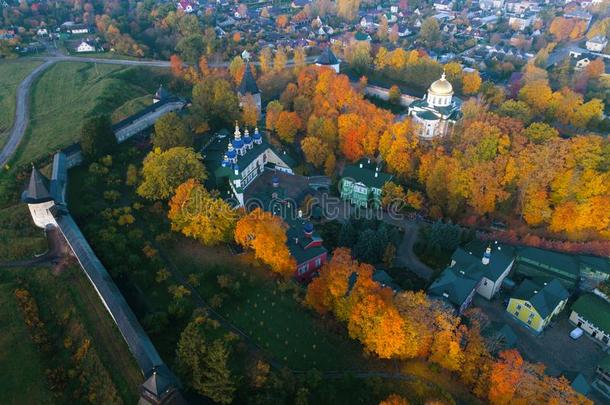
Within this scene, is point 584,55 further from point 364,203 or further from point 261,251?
point 261,251

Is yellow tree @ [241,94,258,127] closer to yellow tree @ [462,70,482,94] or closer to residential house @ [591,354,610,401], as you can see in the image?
yellow tree @ [462,70,482,94]

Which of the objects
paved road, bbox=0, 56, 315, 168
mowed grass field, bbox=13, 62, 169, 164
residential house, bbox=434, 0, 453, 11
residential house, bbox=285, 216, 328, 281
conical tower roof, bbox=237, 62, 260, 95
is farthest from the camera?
residential house, bbox=434, 0, 453, 11

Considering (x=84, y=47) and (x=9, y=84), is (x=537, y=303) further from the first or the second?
(x=84, y=47)

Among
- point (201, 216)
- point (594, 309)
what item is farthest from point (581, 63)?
point (201, 216)

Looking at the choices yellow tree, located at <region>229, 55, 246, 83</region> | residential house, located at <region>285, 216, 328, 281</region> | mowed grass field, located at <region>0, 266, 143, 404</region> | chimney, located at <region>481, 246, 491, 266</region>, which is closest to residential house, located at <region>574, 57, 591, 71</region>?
yellow tree, located at <region>229, 55, 246, 83</region>

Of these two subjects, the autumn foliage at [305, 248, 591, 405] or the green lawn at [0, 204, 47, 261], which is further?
the green lawn at [0, 204, 47, 261]
